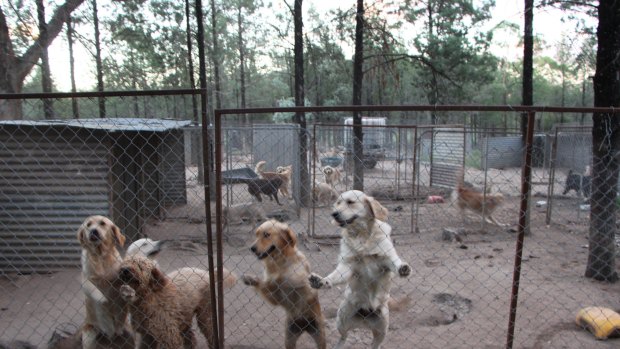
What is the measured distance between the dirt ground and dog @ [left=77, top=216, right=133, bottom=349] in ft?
3.52

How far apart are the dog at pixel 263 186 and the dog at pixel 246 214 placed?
1081 millimetres

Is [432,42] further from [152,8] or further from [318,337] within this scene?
[318,337]

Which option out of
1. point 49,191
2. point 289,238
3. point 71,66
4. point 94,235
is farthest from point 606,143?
point 71,66

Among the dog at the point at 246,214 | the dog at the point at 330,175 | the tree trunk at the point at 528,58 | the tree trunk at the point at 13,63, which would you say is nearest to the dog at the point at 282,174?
the dog at the point at 330,175

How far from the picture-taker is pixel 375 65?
12.2 meters

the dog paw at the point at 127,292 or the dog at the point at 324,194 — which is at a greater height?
the dog paw at the point at 127,292

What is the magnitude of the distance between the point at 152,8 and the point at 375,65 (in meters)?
7.36

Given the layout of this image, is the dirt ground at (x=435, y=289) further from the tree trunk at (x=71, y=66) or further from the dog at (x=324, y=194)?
the tree trunk at (x=71, y=66)

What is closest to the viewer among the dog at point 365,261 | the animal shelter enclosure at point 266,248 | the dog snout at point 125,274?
the dog snout at point 125,274

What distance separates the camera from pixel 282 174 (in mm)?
12227

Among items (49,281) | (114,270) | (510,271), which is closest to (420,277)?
(510,271)

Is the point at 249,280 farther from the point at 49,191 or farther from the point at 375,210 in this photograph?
the point at 49,191

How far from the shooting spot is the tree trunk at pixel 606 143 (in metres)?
5.57

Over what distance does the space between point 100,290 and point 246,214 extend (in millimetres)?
6164
